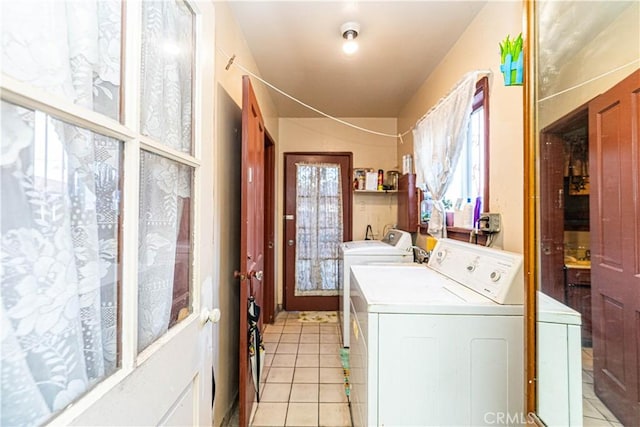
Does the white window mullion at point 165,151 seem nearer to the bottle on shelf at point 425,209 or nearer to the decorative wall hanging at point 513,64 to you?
the decorative wall hanging at point 513,64

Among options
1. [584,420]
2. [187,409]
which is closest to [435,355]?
[584,420]

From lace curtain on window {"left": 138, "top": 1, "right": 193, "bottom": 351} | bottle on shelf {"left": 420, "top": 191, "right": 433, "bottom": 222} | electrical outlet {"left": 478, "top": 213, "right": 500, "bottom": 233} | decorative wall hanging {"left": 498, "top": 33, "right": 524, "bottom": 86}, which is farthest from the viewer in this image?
bottle on shelf {"left": 420, "top": 191, "right": 433, "bottom": 222}

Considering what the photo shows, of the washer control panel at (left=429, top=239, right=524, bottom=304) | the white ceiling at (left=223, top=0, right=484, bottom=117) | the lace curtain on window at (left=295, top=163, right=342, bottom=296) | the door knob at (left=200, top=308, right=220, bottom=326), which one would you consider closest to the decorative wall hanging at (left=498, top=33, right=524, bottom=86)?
the white ceiling at (left=223, top=0, right=484, bottom=117)

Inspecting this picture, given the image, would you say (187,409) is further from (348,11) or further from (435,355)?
(348,11)

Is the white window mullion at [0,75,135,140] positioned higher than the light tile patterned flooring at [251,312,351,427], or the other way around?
Result: the white window mullion at [0,75,135,140]

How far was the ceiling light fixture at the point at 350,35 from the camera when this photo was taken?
179 cm

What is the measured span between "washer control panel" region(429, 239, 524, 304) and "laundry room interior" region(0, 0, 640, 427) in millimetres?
11

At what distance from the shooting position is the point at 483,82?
165cm

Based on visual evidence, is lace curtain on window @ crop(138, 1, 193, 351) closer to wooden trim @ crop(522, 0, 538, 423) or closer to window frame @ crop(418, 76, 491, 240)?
wooden trim @ crop(522, 0, 538, 423)

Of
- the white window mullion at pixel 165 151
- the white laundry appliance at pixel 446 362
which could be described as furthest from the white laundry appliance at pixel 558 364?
the white window mullion at pixel 165 151

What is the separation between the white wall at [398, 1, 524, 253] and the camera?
4.55ft

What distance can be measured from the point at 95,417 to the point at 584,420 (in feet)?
4.25

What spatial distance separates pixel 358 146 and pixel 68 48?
338 cm

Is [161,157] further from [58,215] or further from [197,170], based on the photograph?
[58,215]
